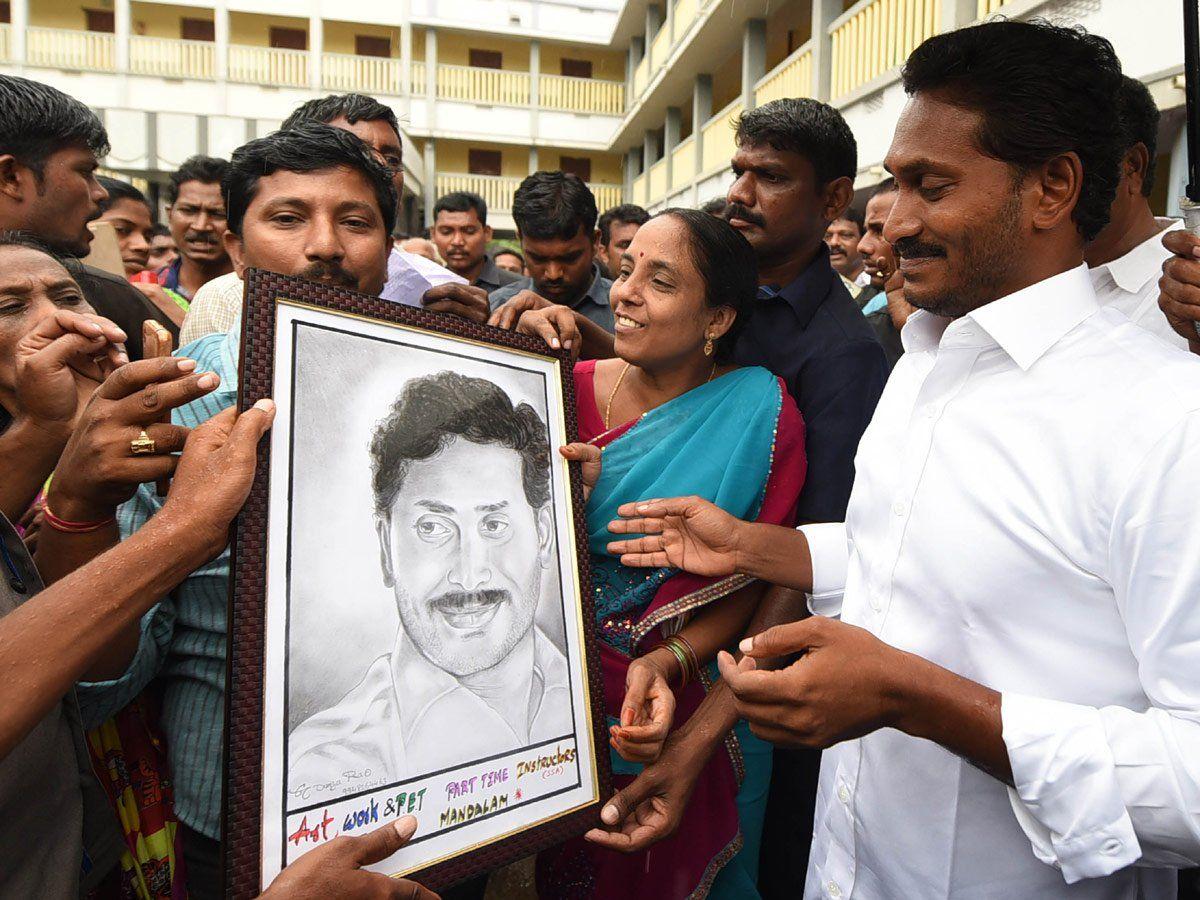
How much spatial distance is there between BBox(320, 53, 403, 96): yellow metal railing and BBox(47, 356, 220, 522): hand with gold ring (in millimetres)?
21262

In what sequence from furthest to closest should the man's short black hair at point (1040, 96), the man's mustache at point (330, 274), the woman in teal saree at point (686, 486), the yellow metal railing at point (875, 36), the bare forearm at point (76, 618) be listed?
1. the yellow metal railing at point (875, 36)
2. the woman in teal saree at point (686, 486)
3. the man's mustache at point (330, 274)
4. the man's short black hair at point (1040, 96)
5. the bare forearm at point (76, 618)

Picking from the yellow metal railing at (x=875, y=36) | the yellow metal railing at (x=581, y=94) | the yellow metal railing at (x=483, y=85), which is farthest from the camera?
the yellow metal railing at (x=581, y=94)

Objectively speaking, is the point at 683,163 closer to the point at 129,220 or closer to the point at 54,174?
Answer: the point at 129,220

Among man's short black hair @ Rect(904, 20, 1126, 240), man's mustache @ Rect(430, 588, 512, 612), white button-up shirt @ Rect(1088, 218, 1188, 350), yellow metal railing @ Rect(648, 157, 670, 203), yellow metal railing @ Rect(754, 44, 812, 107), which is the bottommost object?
man's mustache @ Rect(430, 588, 512, 612)

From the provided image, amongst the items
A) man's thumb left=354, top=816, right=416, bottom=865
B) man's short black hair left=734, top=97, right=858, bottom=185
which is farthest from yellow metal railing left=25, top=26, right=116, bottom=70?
man's thumb left=354, top=816, right=416, bottom=865

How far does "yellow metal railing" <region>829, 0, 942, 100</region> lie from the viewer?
7367mm

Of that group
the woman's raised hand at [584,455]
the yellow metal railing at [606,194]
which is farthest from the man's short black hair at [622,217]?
the yellow metal railing at [606,194]

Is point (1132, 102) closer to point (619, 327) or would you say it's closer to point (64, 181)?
point (619, 327)

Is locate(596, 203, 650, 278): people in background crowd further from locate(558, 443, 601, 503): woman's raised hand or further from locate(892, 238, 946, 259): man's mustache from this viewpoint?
locate(892, 238, 946, 259): man's mustache

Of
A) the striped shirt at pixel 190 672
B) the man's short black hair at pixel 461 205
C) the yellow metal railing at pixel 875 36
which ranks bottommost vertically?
the striped shirt at pixel 190 672

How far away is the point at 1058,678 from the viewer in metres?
1.21

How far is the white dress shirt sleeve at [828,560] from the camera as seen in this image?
1766mm

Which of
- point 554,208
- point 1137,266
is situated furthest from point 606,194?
point 1137,266

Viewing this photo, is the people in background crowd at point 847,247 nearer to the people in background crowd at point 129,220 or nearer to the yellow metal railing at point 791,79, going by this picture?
the yellow metal railing at point 791,79
